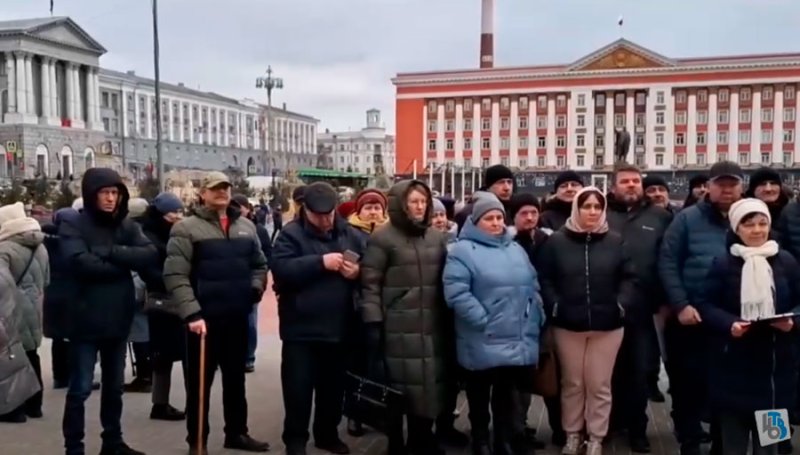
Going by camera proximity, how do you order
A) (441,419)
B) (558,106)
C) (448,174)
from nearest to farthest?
(441,419), (448,174), (558,106)

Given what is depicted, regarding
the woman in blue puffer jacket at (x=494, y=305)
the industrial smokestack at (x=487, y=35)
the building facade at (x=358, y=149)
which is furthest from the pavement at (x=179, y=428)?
the building facade at (x=358, y=149)

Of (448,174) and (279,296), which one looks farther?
(448,174)

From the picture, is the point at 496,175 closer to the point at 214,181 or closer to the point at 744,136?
the point at 214,181

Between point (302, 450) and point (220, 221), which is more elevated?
point (220, 221)

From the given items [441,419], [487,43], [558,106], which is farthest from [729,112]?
[441,419]

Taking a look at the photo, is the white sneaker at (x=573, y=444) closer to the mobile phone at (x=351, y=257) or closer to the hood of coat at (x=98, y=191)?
the mobile phone at (x=351, y=257)

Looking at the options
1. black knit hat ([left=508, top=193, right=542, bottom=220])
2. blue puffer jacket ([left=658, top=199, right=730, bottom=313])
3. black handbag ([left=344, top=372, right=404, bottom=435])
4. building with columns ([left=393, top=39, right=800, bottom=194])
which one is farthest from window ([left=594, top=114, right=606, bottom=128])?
black handbag ([left=344, top=372, right=404, bottom=435])

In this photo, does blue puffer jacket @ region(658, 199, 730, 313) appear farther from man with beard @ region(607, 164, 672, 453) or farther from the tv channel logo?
the tv channel logo

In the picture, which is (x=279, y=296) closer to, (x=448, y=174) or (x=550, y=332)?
(x=550, y=332)

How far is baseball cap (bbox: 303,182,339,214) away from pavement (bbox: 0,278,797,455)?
1.68 metres

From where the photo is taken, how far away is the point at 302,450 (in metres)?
4.95

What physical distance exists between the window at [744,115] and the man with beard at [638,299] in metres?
66.7

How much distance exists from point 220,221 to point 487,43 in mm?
70926

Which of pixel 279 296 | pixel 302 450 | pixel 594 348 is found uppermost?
pixel 279 296
